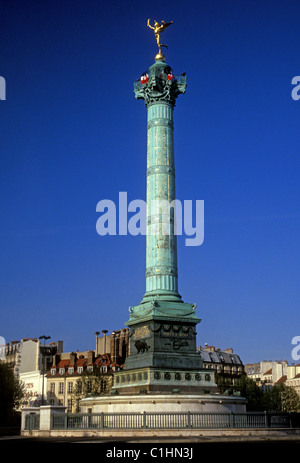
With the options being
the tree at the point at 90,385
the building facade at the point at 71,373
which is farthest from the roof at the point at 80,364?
the tree at the point at 90,385

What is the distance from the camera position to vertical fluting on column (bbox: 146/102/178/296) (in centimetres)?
4231

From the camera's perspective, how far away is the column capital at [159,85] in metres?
46.2

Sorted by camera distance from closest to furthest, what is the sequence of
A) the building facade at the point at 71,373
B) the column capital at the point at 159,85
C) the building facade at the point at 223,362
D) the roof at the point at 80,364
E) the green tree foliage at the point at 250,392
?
the column capital at the point at 159,85 < the green tree foliage at the point at 250,392 < the building facade at the point at 71,373 < the roof at the point at 80,364 < the building facade at the point at 223,362

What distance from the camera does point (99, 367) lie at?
8975 cm

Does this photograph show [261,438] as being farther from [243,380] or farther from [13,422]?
[243,380]

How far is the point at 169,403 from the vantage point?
3528cm

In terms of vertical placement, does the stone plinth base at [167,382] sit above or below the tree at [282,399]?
above

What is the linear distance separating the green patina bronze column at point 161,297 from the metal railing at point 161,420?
5.36 meters

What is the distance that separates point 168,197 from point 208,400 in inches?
596

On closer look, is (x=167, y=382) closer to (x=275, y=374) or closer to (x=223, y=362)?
(x=223, y=362)

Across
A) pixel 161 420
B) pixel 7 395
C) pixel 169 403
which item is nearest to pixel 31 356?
pixel 7 395

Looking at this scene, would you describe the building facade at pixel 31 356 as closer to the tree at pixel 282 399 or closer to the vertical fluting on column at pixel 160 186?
the tree at pixel 282 399

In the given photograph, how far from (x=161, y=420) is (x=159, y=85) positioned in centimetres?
2663

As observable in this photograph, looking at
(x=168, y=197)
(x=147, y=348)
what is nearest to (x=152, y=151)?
(x=168, y=197)
